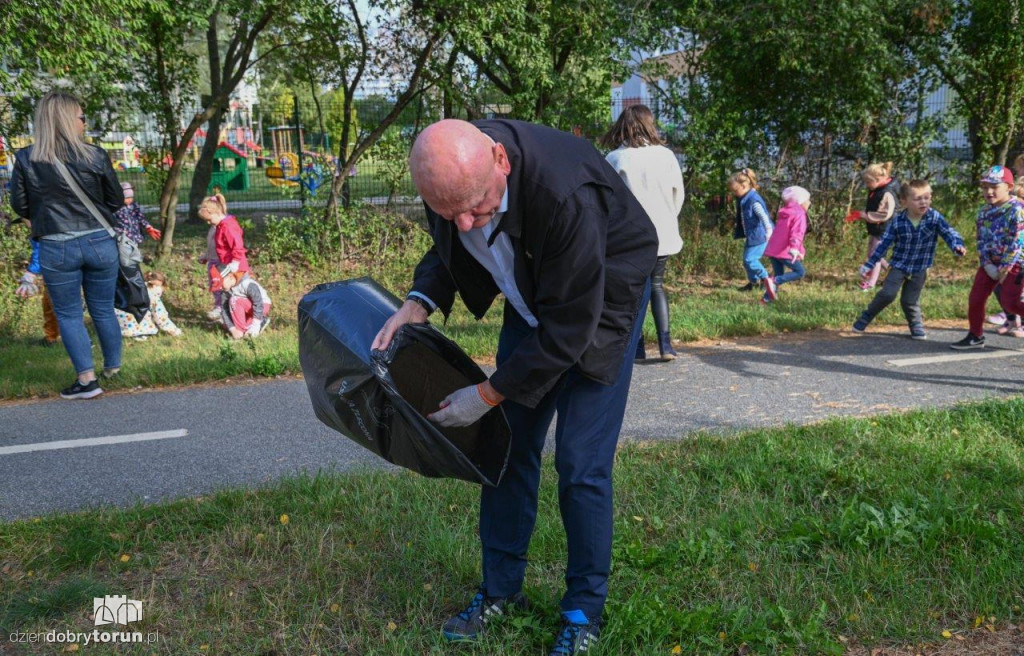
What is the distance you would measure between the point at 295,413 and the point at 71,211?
7.06 feet

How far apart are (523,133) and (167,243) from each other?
9.95m

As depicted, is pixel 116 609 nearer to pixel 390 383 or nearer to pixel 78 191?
pixel 390 383

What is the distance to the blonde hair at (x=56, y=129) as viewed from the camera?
5.86m

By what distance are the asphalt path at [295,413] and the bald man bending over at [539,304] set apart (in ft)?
6.33

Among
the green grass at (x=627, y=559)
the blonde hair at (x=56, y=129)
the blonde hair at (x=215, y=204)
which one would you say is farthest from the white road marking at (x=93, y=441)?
the blonde hair at (x=215, y=204)

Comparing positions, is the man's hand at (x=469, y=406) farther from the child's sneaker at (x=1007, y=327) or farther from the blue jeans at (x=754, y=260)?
the blue jeans at (x=754, y=260)

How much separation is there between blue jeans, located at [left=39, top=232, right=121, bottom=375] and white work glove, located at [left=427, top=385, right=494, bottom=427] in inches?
179

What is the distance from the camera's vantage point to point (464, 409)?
8.80ft

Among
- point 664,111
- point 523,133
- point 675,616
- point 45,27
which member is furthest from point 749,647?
point 664,111

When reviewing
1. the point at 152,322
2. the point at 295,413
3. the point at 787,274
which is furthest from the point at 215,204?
the point at 787,274

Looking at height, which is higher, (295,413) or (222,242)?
(222,242)

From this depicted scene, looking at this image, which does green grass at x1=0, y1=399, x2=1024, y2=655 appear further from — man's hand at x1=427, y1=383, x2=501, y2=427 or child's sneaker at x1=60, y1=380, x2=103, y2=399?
child's sneaker at x1=60, y1=380, x2=103, y2=399

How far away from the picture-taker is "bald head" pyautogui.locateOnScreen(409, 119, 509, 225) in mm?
2301

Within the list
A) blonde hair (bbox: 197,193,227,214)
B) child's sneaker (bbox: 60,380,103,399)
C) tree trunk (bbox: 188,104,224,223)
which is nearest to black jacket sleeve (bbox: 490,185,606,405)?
child's sneaker (bbox: 60,380,103,399)
